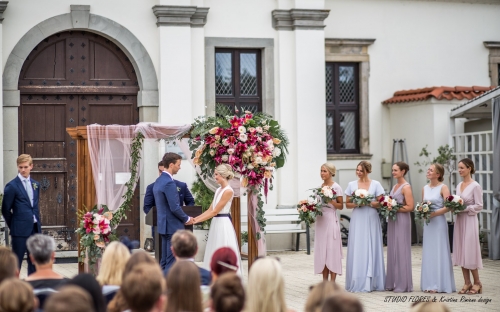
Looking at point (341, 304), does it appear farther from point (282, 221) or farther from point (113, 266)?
point (282, 221)

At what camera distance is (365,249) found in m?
11.8

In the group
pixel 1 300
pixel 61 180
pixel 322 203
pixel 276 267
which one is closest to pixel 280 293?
pixel 276 267

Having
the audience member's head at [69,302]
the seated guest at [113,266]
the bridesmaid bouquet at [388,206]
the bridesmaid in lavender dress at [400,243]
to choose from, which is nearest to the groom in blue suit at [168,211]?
the bridesmaid bouquet at [388,206]

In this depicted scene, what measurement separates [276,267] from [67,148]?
34.6 ft

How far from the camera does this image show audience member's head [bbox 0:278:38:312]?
484cm

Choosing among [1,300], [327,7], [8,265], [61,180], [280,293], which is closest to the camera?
[1,300]

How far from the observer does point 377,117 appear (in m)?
18.1

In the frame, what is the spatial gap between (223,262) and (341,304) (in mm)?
2218

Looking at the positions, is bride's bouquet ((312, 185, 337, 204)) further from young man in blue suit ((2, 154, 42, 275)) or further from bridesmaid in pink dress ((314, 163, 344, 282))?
young man in blue suit ((2, 154, 42, 275))

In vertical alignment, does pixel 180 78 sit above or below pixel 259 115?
above

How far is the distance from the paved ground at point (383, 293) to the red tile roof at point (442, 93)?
10.5ft

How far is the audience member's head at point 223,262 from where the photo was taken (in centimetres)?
634

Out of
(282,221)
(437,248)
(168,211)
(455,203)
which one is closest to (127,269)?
(168,211)

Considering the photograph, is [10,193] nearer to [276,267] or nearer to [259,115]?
[259,115]
